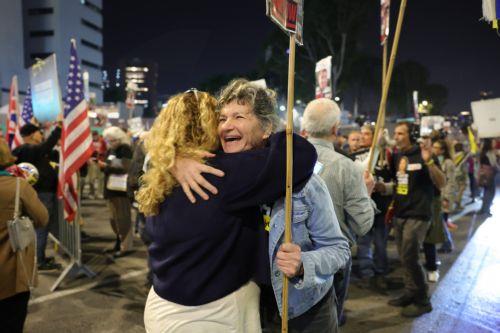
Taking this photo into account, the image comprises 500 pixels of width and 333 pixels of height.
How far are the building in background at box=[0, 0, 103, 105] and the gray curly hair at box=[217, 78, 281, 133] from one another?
6394 cm

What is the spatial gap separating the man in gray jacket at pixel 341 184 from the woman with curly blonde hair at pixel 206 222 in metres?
1.46

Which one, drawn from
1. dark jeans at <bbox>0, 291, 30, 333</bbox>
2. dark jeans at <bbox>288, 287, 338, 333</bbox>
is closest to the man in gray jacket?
dark jeans at <bbox>288, 287, 338, 333</bbox>

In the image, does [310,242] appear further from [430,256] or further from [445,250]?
[445,250]

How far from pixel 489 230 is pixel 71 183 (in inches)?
359

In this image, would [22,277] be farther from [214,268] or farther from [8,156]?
[214,268]

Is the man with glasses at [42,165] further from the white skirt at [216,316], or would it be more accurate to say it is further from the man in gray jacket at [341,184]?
the white skirt at [216,316]

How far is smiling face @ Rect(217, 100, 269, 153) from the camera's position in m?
2.12

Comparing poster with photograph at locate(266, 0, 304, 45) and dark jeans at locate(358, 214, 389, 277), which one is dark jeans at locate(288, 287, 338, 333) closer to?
poster with photograph at locate(266, 0, 304, 45)

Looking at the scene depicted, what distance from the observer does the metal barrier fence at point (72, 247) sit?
21.1 feet

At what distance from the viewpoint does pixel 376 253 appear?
7.00 meters

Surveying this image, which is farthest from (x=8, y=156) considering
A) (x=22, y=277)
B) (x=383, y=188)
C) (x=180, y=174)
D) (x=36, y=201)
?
(x=383, y=188)

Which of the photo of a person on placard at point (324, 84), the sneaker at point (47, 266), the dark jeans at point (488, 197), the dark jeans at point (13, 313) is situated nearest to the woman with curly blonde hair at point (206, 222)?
the dark jeans at point (13, 313)

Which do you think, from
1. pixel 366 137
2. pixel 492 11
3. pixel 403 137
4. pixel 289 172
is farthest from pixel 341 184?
pixel 366 137

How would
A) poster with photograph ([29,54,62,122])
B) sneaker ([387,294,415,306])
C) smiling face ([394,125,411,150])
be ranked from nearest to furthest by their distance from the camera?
sneaker ([387,294,415,306]), smiling face ([394,125,411,150]), poster with photograph ([29,54,62,122])
